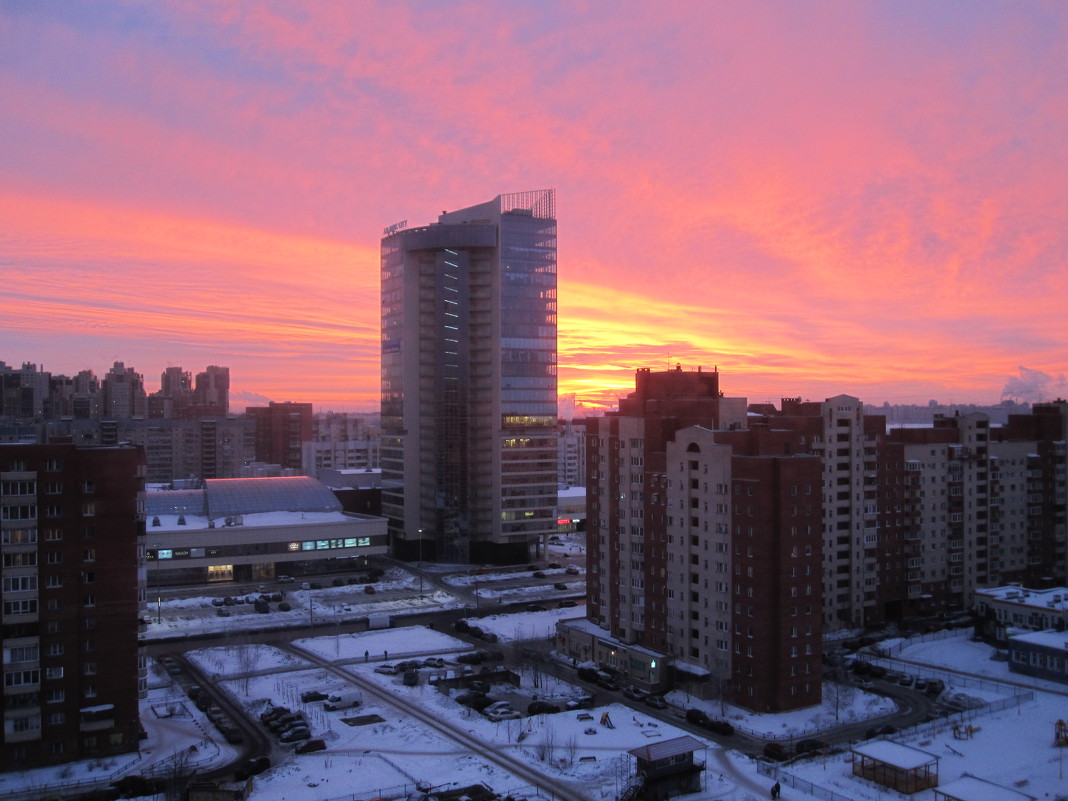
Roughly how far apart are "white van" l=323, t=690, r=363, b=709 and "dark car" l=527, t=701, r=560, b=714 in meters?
10.9

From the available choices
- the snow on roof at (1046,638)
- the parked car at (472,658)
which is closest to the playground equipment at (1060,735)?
the snow on roof at (1046,638)

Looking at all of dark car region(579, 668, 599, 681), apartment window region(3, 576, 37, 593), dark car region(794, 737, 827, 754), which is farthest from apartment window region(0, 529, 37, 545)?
dark car region(794, 737, 827, 754)

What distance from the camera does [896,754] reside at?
145 ft

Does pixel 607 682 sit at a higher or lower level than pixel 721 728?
higher

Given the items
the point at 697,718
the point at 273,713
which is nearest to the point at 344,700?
the point at 273,713

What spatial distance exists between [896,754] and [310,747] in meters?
30.6

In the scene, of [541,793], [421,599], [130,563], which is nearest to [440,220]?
[421,599]

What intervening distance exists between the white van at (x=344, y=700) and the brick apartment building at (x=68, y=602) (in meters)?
11.4

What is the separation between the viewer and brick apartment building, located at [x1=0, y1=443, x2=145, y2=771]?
149 feet

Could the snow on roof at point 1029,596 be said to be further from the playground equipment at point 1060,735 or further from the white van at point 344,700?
the white van at point 344,700

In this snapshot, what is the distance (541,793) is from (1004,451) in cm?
6337

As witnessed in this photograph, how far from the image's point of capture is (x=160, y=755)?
47156mm

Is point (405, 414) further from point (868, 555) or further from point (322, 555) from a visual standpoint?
point (868, 555)

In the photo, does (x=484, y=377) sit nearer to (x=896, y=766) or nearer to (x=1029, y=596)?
(x=1029, y=596)
